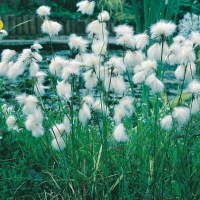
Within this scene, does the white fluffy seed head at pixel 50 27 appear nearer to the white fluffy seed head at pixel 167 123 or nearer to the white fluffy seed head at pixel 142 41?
the white fluffy seed head at pixel 142 41

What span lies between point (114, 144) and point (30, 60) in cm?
59

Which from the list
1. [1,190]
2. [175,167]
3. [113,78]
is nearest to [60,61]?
[113,78]

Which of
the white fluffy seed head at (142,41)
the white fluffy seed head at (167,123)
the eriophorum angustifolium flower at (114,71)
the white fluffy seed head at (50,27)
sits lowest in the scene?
the white fluffy seed head at (167,123)

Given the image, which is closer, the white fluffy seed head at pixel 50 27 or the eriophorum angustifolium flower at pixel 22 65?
the eriophorum angustifolium flower at pixel 22 65

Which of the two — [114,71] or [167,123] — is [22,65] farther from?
[167,123]

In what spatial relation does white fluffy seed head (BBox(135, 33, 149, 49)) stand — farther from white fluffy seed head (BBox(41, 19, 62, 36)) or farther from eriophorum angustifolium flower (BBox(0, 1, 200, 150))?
white fluffy seed head (BBox(41, 19, 62, 36))

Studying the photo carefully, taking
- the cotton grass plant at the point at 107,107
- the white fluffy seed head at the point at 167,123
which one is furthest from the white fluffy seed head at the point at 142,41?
the white fluffy seed head at the point at 167,123

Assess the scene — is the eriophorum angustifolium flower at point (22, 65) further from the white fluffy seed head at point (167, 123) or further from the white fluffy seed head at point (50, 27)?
the white fluffy seed head at point (167, 123)

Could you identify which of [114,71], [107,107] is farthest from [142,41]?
[107,107]

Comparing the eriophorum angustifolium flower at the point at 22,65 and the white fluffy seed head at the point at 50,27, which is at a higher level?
the white fluffy seed head at the point at 50,27

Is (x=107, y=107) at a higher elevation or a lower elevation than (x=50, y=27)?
lower

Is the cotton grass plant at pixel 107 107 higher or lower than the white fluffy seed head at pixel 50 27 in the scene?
lower

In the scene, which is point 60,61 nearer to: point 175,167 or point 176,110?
point 176,110

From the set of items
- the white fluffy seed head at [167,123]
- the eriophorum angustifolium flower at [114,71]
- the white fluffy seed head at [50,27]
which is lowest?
the white fluffy seed head at [167,123]
